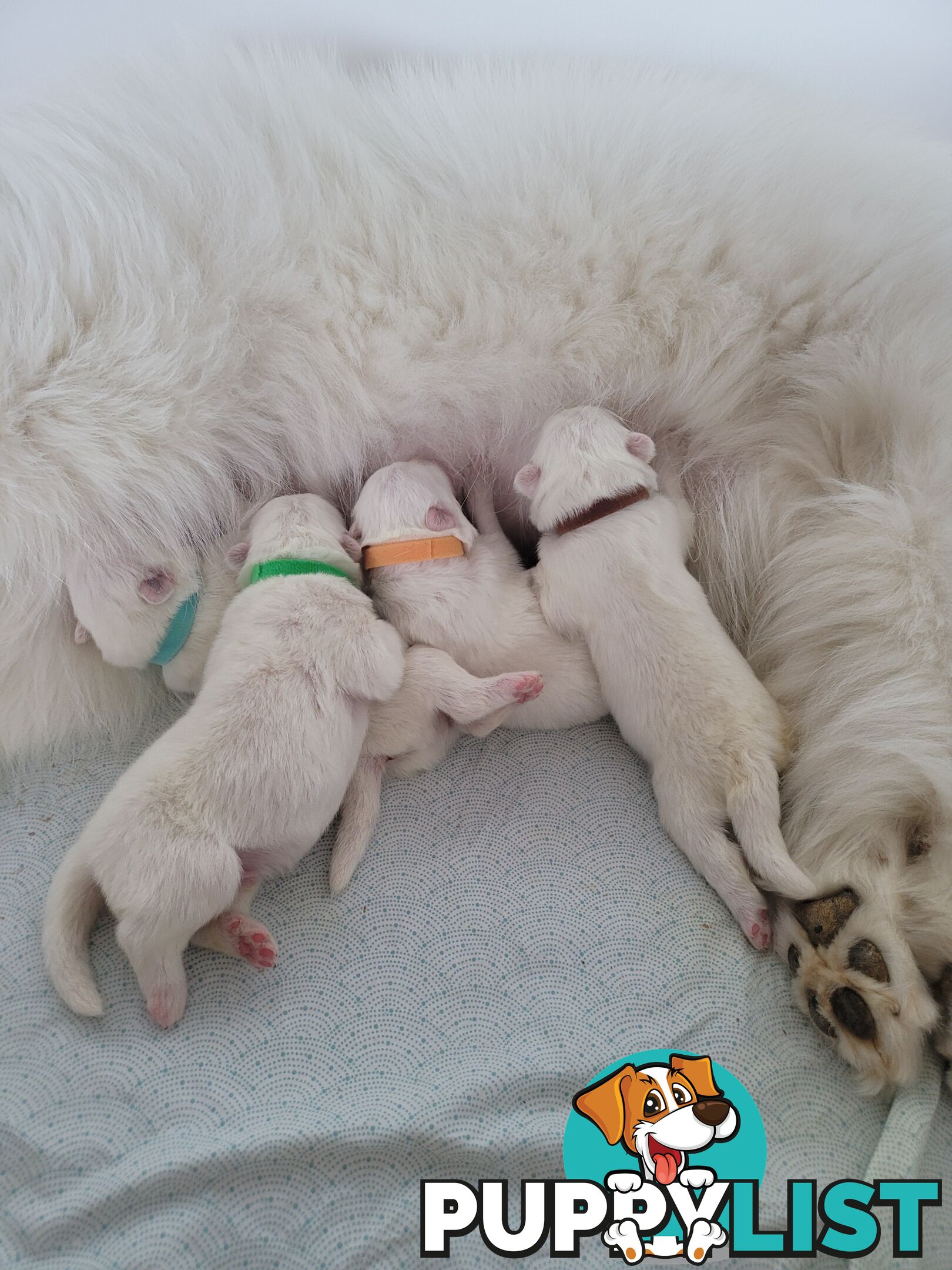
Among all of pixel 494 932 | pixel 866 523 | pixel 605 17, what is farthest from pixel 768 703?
pixel 605 17

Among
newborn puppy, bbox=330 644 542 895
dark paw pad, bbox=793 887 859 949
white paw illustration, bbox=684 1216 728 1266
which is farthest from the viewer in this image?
newborn puppy, bbox=330 644 542 895

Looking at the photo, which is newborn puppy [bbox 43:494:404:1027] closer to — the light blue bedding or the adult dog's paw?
the light blue bedding

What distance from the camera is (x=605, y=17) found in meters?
1.05

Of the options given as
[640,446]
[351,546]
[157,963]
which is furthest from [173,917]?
[640,446]

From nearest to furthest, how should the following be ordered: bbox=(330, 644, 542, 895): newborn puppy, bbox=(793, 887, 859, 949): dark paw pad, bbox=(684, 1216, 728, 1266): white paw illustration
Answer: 1. bbox=(684, 1216, 728, 1266): white paw illustration
2. bbox=(793, 887, 859, 949): dark paw pad
3. bbox=(330, 644, 542, 895): newborn puppy

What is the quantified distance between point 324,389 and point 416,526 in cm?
18

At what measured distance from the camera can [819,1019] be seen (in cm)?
71

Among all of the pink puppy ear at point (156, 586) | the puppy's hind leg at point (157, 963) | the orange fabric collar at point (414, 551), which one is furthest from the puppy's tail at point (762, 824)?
the pink puppy ear at point (156, 586)

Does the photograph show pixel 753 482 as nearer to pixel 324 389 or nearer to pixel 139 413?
pixel 324 389

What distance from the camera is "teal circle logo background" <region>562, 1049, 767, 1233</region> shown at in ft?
2.12

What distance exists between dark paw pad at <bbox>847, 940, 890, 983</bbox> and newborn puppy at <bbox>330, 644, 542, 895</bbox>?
0.36 metres

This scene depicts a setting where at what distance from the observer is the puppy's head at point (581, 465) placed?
89 centimetres

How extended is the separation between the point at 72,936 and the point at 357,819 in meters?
0.27

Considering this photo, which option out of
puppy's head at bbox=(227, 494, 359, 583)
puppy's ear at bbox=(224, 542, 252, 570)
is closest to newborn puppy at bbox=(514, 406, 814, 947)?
puppy's head at bbox=(227, 494, 359, 583)
